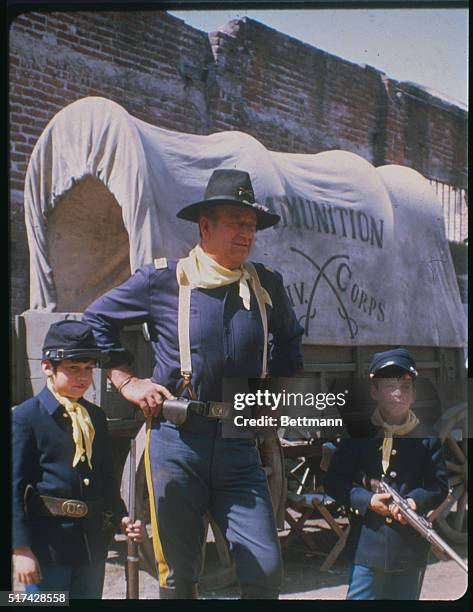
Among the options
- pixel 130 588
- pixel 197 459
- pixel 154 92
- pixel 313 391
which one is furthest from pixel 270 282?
pixel 130 588

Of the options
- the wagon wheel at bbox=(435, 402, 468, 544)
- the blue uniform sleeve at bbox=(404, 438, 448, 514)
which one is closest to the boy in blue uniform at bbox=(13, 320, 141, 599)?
the blue uniform sleeve at bbox=(404, 438, 448, 514)

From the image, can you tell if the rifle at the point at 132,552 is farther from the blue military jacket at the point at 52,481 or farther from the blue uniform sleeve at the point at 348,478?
the blue uniform sleeve at the point at 348,478

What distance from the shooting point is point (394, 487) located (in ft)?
10.5

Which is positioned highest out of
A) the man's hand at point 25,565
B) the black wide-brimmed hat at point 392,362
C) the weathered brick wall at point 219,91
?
the weathered brick wall at point 219,91

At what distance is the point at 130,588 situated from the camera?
3.16 meters

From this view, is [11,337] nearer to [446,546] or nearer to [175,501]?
[175,501]

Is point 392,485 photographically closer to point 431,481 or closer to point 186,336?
point 431,481

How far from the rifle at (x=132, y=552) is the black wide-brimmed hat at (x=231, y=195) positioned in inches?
36.6

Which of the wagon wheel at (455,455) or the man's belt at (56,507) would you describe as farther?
the wagon wheel at (455,455)

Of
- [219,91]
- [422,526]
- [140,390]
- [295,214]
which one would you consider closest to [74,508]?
[140,390]

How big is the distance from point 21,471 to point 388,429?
1350 mm

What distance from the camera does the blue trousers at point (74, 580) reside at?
307 centimetres

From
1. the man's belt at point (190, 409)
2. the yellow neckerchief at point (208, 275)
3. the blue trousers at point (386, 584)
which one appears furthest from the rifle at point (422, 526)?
the yellow neckerchief at point (208, 275)

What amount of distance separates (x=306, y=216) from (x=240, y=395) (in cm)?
104
